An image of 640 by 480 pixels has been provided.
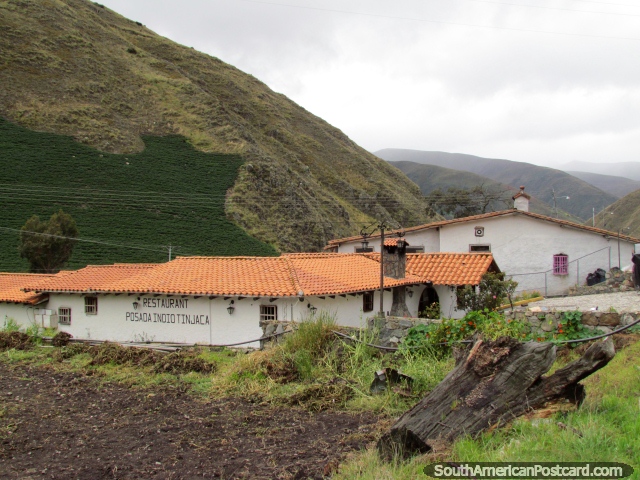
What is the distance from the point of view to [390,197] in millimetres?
105000

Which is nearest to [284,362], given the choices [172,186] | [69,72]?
[172,186]

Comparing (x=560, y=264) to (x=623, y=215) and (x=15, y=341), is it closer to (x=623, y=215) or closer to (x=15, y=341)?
(x=15, y=341)

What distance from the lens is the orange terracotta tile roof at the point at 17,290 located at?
72.7 feet

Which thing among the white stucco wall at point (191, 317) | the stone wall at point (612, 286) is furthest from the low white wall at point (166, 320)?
the stone wall at point (612, 286)

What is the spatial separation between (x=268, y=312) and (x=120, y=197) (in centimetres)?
4823

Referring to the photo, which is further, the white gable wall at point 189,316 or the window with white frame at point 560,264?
the window with white frame at point 560,264

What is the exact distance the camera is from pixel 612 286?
23594mm

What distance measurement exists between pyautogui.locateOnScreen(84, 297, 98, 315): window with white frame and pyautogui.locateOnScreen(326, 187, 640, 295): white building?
17795 millimetres

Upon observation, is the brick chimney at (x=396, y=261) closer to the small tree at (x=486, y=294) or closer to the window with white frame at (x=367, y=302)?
the window with white frame at (x=367, y=302)

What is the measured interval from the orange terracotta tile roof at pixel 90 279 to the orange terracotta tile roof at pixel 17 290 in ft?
1.53

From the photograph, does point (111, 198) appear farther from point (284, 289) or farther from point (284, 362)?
point (284, 362)

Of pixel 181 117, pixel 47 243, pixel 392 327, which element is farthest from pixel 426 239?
pixel 181 117

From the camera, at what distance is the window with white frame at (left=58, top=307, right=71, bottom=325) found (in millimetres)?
21484

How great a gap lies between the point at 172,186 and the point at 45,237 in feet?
88.2
